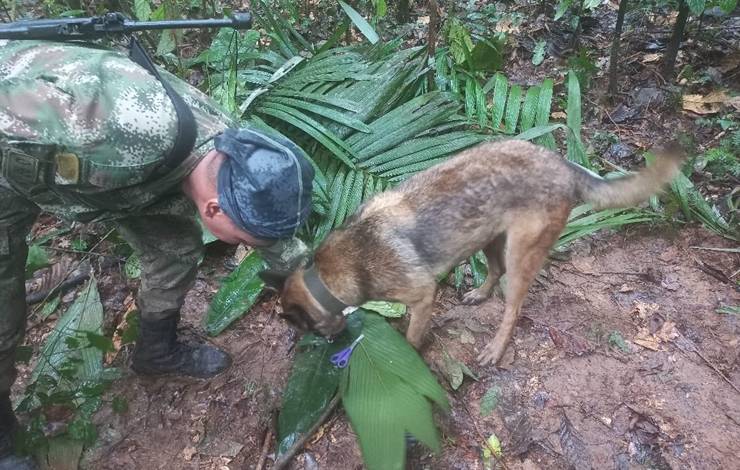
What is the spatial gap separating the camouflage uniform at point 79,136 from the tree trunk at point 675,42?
170 inches

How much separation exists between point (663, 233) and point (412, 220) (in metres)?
2.35

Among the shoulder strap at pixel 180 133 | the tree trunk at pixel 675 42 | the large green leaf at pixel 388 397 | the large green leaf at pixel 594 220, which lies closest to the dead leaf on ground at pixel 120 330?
the large green leaf at pixel 388 397

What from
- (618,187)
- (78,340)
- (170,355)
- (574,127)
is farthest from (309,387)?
(574,127)

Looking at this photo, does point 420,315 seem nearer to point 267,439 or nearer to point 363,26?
point 267,439

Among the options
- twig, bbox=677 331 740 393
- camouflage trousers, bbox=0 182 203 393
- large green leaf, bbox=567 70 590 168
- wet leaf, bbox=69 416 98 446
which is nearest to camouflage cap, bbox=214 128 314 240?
camouflage trousers, bbox=0 182 203 393

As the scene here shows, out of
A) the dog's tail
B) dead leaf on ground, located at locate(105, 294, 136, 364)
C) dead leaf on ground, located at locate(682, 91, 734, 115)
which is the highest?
the dog's tail

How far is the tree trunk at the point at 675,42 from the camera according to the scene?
471 centimetres

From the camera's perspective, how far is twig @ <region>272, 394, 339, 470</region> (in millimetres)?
2926

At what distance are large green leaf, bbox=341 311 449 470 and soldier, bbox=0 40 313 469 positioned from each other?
2.72 feet

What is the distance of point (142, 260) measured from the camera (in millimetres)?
3100

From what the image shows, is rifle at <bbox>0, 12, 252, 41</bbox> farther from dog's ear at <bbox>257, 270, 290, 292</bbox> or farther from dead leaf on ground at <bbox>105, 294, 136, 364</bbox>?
dead leaf on ground at <bbox>105, 294, 136, 364</bbox>

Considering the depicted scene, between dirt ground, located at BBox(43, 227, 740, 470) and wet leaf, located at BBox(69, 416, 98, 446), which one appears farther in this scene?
dirt ground, located at BBox(43, 227, 740, 470)

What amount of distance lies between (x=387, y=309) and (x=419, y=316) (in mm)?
484

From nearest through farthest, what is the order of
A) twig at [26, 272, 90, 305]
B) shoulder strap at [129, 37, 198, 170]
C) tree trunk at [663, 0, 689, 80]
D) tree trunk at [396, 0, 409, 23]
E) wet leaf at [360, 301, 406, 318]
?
shoulder strap at [129, 37, 198, 170], wet leaf at [360, 301, 406, 318], twig at [26, 272, 90, 305], tree trunk at [663, 0, 689, 80], tree trunk at [396, 0, 409, 23]
